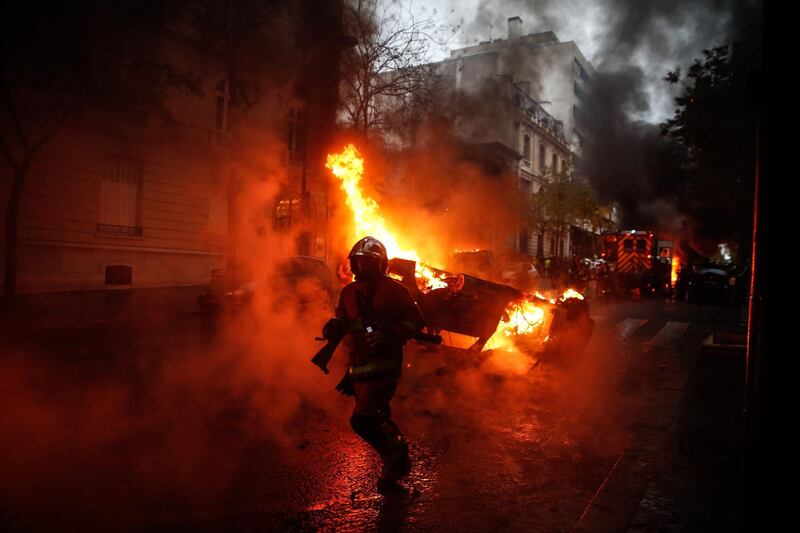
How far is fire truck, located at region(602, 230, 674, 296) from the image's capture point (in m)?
20.4

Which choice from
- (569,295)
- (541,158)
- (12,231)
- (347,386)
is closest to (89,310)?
(12,231)

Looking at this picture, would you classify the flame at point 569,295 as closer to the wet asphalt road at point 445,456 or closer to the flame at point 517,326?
the flame at point 517,326

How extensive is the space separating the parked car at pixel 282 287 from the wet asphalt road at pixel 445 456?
3.19 meters

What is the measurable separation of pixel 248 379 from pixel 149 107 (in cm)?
1046

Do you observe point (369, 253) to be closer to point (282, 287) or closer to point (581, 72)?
point (282, 287)

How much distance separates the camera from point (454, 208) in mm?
19234

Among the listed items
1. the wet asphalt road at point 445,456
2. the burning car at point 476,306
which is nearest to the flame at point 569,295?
the burning car at point 476,306

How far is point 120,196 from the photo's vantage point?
16484 millimetres

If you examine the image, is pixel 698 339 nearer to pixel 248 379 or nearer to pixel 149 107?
pixel 248 379

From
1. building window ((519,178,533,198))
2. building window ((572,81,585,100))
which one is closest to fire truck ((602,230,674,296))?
building window ((572,81,585,100))

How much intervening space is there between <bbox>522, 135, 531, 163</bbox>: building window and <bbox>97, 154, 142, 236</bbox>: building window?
709 inches

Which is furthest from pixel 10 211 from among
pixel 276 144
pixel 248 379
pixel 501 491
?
pixel 501 491

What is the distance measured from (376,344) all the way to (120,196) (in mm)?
15668

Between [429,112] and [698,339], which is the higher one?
[429,112]
